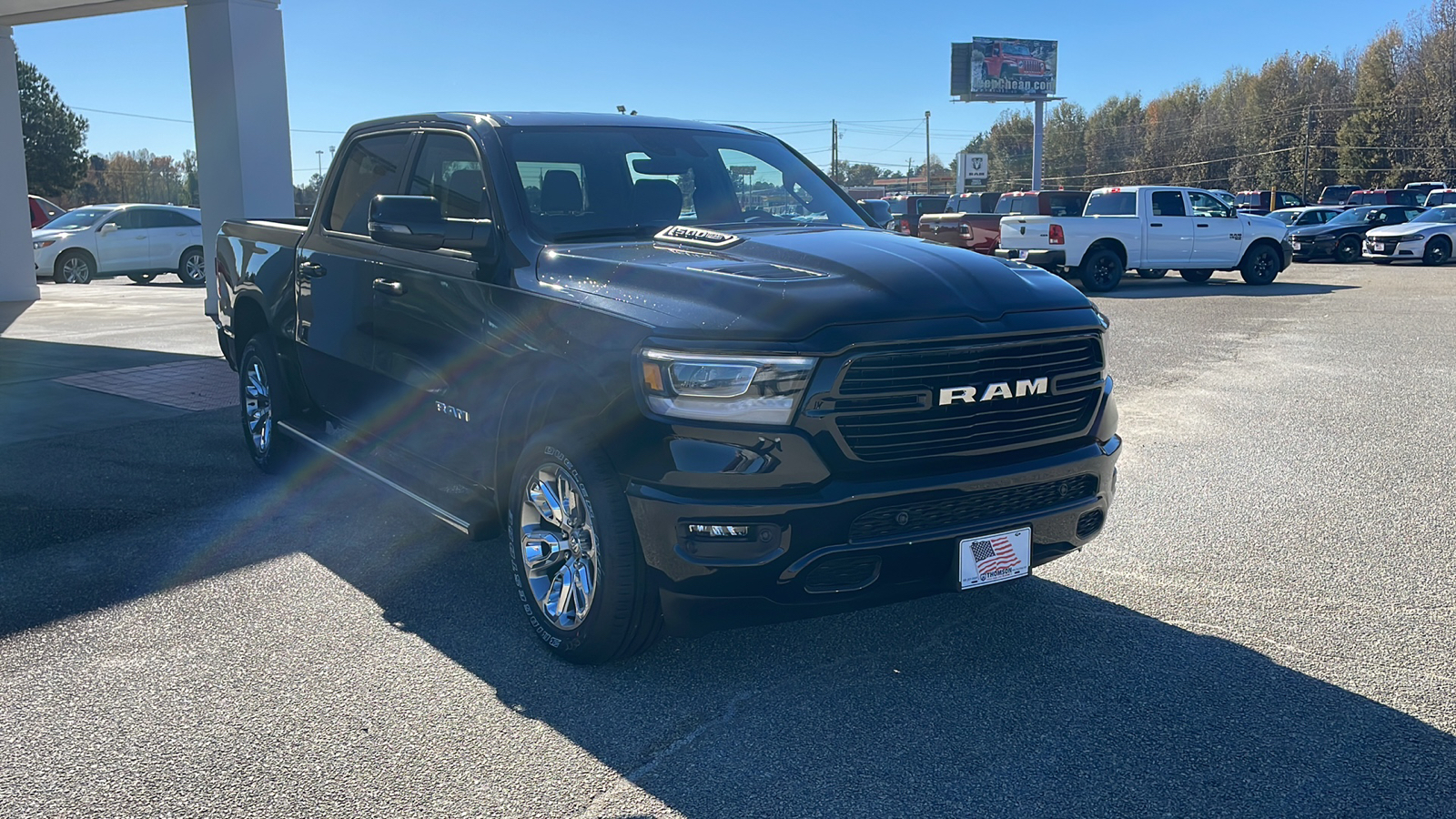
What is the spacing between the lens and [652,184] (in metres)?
4.88

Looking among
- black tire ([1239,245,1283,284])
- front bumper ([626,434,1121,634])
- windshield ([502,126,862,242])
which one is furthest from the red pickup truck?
front bumper ([626,434,1121,634])

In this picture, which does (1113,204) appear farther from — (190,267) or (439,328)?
(439,328)

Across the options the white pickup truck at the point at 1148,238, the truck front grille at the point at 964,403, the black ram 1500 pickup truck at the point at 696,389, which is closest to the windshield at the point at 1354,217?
the white pickup truck at the point at 1148,238

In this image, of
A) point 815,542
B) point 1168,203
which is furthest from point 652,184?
point 1168,203

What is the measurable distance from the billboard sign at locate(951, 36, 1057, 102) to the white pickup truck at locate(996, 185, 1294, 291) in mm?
45275

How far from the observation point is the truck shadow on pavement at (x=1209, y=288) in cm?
1988

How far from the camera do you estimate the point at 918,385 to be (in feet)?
11.7

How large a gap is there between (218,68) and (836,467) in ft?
39.3

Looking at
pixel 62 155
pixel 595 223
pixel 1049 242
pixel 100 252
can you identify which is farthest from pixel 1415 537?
pixel 62 155

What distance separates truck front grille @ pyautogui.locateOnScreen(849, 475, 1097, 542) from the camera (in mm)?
3525

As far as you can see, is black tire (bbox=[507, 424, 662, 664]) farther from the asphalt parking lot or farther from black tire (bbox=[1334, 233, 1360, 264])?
black tire (bbox=[1334, 233, 1360, 264])

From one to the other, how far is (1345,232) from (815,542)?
1211 inches

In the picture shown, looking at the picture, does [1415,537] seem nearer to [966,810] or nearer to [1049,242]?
[966,810]

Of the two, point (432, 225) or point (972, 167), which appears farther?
point (972, 167)
